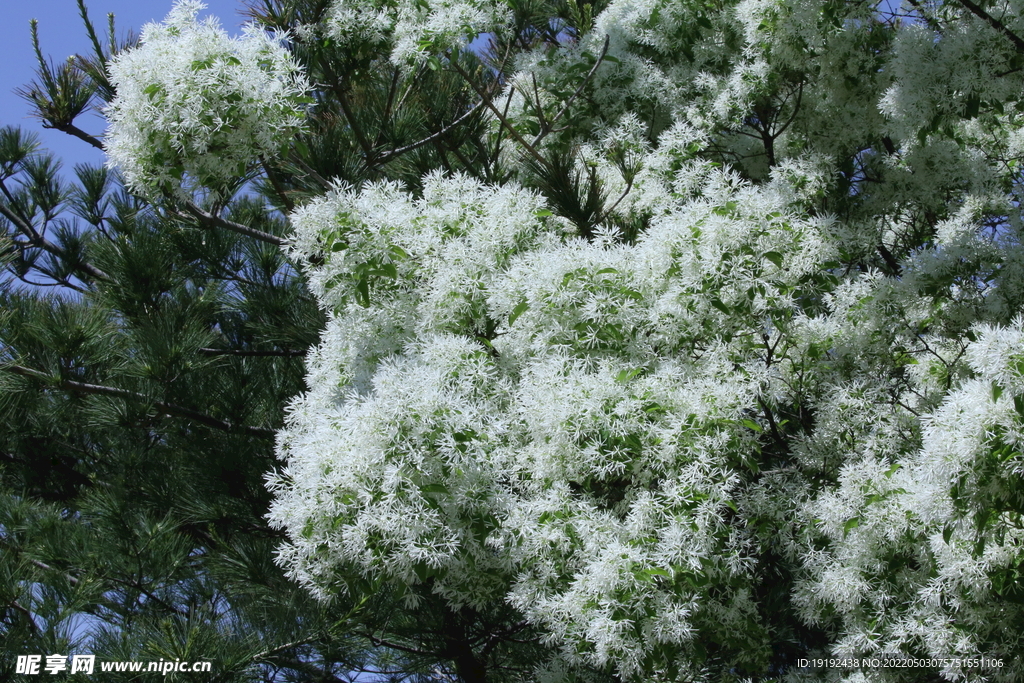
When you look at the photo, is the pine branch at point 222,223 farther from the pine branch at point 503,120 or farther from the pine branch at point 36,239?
the pine branch at point 36,239

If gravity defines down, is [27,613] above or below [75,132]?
below

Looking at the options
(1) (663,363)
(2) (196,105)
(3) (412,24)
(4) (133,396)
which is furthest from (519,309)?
(4) (133,396)

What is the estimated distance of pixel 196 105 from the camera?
135 inches

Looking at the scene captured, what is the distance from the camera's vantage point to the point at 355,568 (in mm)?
3021

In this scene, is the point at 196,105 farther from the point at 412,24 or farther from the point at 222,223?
the point at 412,24

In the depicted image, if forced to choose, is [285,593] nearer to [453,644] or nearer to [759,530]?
[453,644]

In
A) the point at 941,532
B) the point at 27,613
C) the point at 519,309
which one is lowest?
the point at 941,532

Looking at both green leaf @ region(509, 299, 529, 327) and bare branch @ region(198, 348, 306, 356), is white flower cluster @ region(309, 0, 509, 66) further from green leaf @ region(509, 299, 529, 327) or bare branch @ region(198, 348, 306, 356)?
bare branch @ region(198, 348, 306, 356)

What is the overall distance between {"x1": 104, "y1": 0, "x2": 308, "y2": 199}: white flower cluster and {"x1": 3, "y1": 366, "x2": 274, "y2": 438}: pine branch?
124cm

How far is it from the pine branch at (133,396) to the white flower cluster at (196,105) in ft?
4.06

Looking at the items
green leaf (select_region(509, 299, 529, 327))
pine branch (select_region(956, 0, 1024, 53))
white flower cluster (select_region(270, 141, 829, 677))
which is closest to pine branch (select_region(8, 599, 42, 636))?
white flower cluster (select_region(270, 141, 829, 677))

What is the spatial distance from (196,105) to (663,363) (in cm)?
207

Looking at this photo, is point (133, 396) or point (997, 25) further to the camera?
point (133, 396)

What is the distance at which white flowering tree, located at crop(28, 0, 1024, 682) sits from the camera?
9.75 ft
